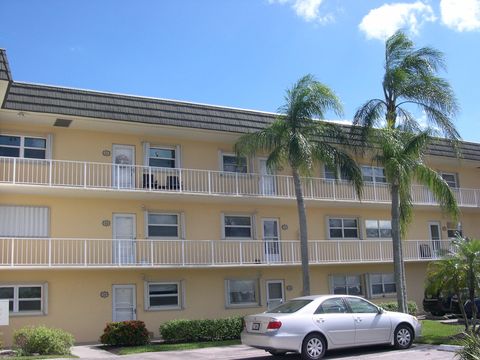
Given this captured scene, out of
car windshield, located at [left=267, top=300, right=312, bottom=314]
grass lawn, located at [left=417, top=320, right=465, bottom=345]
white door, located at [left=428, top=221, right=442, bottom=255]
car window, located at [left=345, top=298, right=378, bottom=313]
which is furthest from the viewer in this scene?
white door, located at [left=428, top=221, right=442, bottom=255]

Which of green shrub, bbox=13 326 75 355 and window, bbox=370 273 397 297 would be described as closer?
green shrub, bbox=13 326 75 355

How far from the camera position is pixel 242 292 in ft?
76.1

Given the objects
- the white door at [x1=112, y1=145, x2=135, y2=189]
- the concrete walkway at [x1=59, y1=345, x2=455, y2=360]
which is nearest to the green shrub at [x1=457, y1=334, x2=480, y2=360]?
the concrete walkway at [x1=59, y1=345, x2=455, y2=360]

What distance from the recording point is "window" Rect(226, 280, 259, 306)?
2284 cm

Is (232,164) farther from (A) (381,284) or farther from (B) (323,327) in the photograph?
(B) (323,327)

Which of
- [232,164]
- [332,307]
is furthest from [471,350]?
[232,164]

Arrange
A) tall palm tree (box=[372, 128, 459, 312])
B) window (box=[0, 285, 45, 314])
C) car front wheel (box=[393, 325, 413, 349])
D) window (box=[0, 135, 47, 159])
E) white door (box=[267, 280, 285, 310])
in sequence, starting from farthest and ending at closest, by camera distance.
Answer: white door (box=[267, 280, 285, 310]) → window (box=[0, 135, 47, 159]) → window (box=[0, 285, 45, 314]) → tall palm tree (box=[372, 128, 459, 312]) → car front wheel (box=[393, 325, 413, 349])

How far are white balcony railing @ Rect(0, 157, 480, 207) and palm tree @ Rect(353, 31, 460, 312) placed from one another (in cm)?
266

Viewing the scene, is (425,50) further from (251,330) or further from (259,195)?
(251,330)

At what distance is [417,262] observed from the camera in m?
27.8

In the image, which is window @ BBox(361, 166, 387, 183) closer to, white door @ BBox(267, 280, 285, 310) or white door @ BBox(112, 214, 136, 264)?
white door @ BBox(267, 280, 285, 310)

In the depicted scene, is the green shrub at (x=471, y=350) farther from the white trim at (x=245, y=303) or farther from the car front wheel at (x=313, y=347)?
the white trim at (x=245, y=303)

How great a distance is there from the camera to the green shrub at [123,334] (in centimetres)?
1716

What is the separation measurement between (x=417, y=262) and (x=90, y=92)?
17.3 meters
